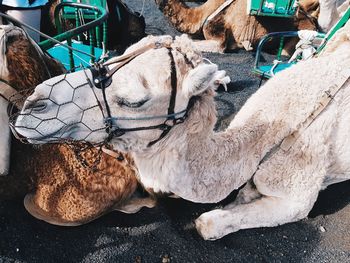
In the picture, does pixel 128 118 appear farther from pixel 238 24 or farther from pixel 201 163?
pixel 238 24

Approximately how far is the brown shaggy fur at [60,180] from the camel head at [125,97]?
1.56ft

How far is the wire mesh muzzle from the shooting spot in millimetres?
1581

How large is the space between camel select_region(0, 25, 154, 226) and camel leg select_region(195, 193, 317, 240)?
1.99ft

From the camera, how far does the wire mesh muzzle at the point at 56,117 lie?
1.58m

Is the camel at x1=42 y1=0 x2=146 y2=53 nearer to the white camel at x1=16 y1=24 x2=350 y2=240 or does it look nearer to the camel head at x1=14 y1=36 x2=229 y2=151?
the white camel at x1=16 y1=24 x2=350 y2=240

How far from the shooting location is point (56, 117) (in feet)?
5.29

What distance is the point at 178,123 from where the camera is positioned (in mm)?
1782

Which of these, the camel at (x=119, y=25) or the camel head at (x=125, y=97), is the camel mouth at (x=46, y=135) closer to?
the camel head at (x=125, y=97)

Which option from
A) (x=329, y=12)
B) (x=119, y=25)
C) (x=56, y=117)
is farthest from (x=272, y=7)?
(x=56, y=117)

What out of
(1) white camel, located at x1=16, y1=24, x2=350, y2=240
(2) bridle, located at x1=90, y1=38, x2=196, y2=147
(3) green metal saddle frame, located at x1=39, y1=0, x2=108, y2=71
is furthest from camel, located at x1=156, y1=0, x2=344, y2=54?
(2) bridle, located at x1=90, y1=38, x2=196, y2=147

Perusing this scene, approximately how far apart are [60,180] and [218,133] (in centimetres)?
105

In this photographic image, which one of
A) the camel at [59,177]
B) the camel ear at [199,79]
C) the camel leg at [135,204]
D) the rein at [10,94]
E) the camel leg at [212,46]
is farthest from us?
the camel leg at [212,46]

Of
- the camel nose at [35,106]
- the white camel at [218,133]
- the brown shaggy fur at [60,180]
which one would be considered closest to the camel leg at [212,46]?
the white camel at [218,133]

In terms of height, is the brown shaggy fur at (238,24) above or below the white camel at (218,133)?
below
